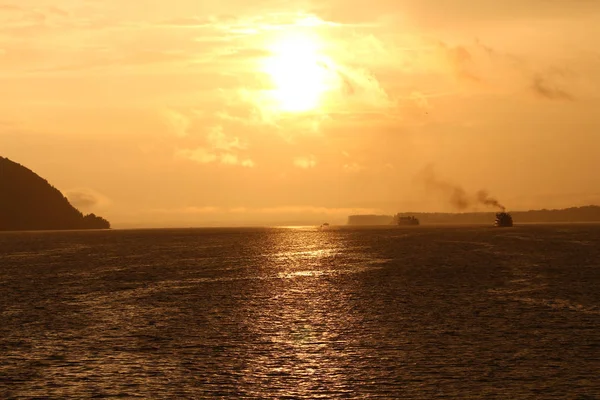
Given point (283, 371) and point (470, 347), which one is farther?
point (470, 347)

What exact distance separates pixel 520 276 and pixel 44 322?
7168 centimetres

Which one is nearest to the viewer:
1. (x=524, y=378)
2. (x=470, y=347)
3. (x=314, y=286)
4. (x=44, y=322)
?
(x=524, y=378)

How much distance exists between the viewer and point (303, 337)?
5609 cm

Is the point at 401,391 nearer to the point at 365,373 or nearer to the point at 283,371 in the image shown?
the point at 365,373

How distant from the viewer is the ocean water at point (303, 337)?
40406 millimetres

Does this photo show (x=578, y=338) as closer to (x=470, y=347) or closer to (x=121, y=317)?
(x=470, y=347)

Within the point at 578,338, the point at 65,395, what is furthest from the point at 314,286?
the point at 65,395

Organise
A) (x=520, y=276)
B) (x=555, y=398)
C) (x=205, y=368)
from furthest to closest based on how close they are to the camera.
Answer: (x=520, y=276)
(x=205, y=368)
(x=555, y=398)

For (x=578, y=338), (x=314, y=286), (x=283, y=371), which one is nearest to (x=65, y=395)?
(x=283, y=371)

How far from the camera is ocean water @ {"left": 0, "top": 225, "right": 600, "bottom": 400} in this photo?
4041cm

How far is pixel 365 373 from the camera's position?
143ft

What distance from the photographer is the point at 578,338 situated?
179 ft

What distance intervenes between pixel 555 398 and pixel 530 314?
31.2 meters

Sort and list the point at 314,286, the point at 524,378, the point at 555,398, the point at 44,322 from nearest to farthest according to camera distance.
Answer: the point at 555,398 < the point at 524,378 < the point at 44,322 < the point at 314,286
